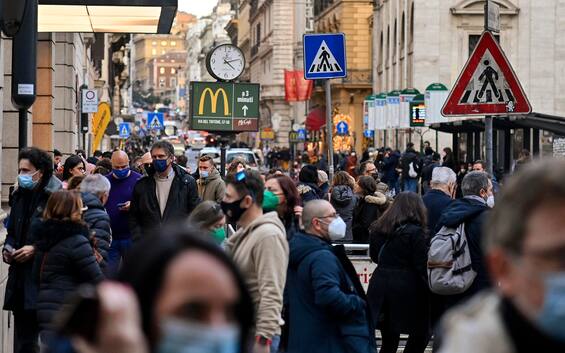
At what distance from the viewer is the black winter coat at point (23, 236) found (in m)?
9.48

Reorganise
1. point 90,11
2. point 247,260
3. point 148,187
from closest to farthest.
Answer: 1. point 247,260
2. point 148,187
3. point 90,11

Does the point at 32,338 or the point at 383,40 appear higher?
the point at 383,40

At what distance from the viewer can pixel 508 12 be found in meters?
56.4

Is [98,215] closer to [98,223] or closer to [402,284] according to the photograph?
[98,223]

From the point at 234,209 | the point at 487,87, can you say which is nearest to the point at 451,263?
the point at 487,87

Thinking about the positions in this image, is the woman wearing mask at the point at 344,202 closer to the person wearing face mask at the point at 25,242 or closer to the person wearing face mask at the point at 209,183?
the person wearing face mask at the point at 209,183

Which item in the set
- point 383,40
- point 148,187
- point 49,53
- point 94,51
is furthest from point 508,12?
point 148,187

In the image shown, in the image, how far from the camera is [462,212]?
10.1 m

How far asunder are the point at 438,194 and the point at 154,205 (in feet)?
8.37

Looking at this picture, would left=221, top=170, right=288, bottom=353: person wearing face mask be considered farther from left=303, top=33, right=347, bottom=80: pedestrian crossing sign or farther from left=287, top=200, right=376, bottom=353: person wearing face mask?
left=303, top=33, right=347, bottom=80: pedestrian crossing sign

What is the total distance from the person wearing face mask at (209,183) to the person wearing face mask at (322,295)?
679 centimetres

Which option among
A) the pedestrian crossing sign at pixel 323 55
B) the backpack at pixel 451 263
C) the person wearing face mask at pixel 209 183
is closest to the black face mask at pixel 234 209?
the backpack at pixel 451 263

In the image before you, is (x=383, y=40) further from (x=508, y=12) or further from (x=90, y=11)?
(x=90, y=11)

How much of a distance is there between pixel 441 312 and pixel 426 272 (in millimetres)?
411
